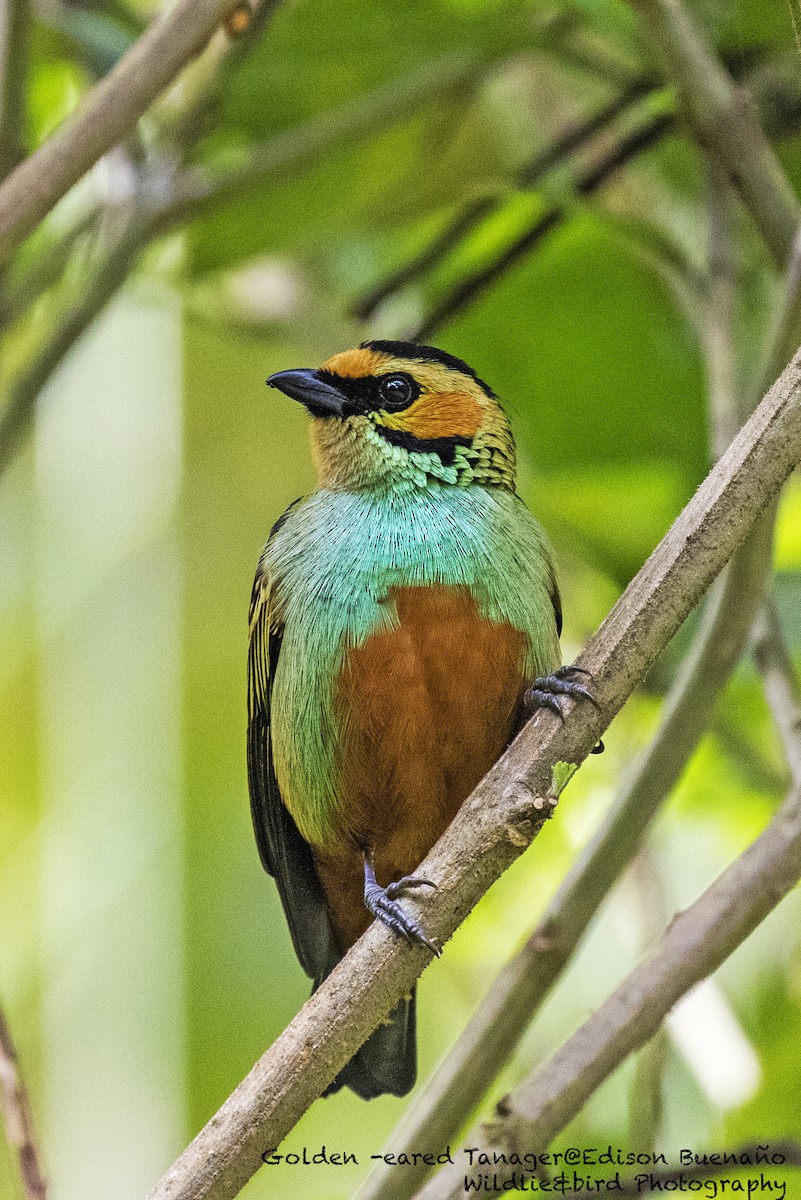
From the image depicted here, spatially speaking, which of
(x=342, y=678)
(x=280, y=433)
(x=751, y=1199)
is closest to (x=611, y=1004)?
(x=751, y=1199)

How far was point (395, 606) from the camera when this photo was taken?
198 cm

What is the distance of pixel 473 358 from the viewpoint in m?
2.83

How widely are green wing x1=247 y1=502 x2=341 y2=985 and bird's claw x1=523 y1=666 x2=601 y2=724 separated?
442mm

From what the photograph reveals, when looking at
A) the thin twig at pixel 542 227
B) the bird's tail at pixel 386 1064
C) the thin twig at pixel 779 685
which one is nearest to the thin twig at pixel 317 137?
the thin twig at pixel 542 227

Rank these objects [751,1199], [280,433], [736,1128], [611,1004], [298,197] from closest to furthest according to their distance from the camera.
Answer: [611,1004] < [751,1199] < [736,1128] < [280,433] < [298,197]

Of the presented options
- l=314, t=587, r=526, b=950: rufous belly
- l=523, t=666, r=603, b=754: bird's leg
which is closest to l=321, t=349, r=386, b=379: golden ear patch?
l=314, t=587, r=526, b=950: rufous belly

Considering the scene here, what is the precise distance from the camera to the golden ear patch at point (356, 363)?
1.95 meters

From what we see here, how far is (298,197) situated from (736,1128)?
6.22 feet

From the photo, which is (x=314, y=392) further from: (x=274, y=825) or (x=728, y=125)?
(x=728, y=125)

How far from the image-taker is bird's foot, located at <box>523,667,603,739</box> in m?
1.50

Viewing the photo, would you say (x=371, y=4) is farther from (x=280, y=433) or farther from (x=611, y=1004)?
(x=611, y=1004)

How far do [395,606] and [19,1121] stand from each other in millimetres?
767

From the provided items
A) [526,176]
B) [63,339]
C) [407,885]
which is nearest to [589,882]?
[407,885]

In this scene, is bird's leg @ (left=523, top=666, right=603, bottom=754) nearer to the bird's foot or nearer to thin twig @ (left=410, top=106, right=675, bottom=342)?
the bird's foot
